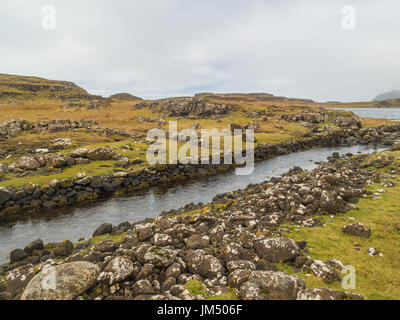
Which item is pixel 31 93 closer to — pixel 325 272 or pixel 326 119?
pixel 325 272

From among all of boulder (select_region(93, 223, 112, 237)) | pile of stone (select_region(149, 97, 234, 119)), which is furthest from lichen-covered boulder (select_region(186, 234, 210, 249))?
pile of stone (select_region(149, 97, 234, 119))

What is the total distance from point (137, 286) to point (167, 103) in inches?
3880

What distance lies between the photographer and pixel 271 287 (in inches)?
321

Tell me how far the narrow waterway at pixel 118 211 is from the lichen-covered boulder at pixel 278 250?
16829 mm

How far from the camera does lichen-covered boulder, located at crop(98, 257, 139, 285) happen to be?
9.32 metres

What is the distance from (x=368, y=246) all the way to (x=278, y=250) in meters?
5.71

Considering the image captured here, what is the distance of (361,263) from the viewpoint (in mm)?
10609

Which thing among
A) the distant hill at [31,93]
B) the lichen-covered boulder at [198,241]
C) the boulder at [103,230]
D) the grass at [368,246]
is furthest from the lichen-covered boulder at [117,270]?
the distant hill at [31,93]

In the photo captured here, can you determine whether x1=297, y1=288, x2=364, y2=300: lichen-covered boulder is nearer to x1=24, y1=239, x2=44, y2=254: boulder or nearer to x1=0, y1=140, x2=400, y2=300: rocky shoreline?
x1=0, y1=140, x2=400, y2=300: rocky shoreline

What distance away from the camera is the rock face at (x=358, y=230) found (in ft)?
42.9

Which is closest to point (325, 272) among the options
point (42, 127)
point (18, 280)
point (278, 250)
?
point (278, 250)

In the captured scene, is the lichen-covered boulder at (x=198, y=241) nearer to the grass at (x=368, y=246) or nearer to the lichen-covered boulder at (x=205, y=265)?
the lichen-covered boulder at (x=205, y=265)
